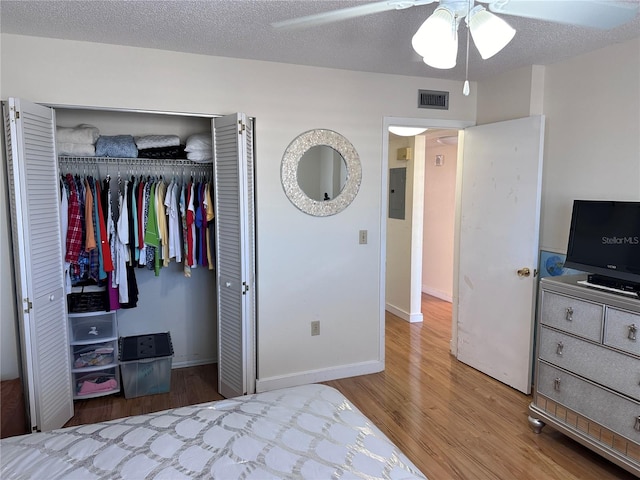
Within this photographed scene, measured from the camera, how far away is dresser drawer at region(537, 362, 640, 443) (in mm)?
2243

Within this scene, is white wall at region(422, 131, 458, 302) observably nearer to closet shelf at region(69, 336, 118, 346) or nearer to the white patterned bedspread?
closet shelf at region(69, 336, 118, 346)

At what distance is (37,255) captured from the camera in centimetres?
257

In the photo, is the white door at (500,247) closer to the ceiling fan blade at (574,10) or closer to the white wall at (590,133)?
the white wall at (590,133)

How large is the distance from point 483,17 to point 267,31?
52.9 inches

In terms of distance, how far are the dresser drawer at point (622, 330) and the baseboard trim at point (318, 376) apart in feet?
5.93

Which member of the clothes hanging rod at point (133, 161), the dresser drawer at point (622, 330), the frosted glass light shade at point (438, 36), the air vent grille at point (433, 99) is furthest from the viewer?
the air vent grille at point (433, 99)

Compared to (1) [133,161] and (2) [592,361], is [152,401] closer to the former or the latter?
(1) [133,161]

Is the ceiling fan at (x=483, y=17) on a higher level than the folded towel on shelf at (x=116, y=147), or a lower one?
higher

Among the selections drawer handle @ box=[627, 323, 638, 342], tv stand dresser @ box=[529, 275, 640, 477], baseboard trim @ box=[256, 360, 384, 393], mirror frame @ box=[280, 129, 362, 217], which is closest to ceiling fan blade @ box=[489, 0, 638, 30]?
tv stand dresser @ box=[529, 275, 640, 477]

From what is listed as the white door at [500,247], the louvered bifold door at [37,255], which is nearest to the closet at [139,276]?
the louvered bifold door at [37,255]

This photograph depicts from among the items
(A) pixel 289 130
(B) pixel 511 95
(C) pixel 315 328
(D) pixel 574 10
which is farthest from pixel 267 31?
(C) pixel 315 328

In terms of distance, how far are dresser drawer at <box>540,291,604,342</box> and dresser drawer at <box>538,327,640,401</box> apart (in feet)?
0.16

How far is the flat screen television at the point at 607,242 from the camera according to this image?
7.92ft

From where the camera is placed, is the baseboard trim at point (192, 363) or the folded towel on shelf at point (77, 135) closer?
the folded towel on shelf at point (77, 135)
